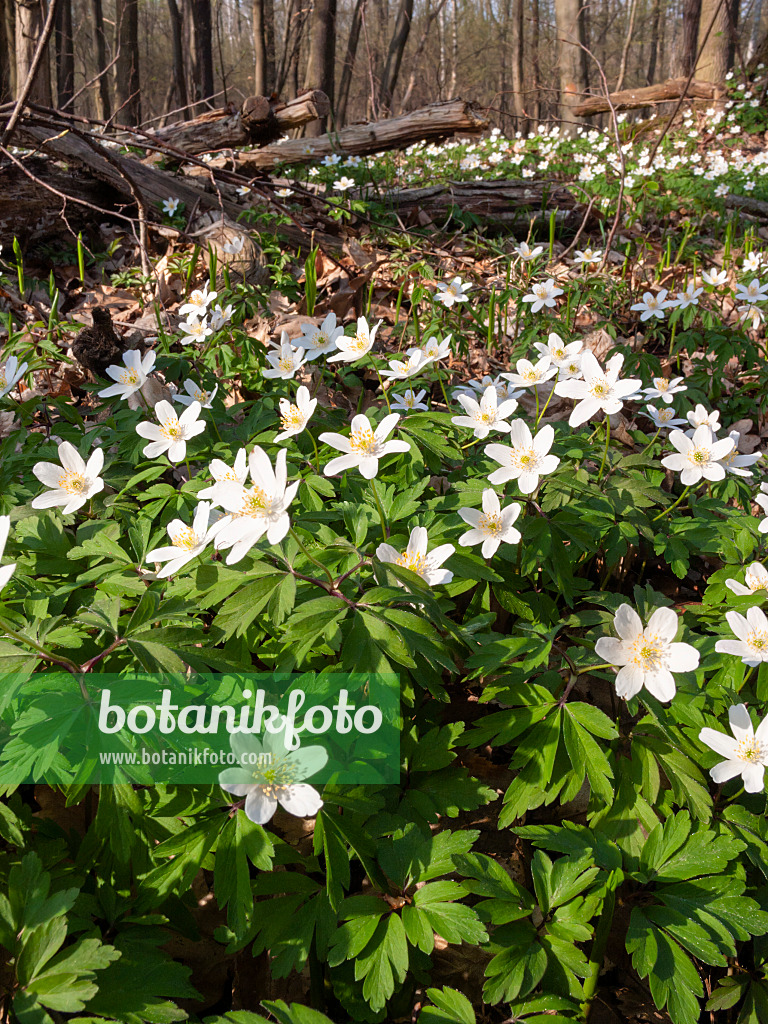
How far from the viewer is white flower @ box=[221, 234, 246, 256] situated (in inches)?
170

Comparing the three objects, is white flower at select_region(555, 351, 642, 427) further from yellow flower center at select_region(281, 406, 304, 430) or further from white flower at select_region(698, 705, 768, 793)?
white flower at select_region(698, 705, 768, 793)

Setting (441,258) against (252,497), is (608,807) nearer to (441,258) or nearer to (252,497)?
(252,497)

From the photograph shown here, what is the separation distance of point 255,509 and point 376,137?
24.3 ft

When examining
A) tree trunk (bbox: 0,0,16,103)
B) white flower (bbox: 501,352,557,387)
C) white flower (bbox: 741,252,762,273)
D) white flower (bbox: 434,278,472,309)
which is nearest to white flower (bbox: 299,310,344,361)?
white flower (bbox: 501,352,557,387)

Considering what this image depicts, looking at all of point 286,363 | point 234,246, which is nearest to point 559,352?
point 286,363

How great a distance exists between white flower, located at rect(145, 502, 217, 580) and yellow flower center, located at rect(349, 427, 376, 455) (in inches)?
18.2

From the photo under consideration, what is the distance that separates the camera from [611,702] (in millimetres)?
2115

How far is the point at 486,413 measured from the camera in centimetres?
227

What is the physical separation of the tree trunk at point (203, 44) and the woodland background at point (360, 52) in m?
0.03

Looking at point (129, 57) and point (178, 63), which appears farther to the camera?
point (178, 63)

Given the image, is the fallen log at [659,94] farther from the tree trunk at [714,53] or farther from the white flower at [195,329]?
the white flower at [195,329]

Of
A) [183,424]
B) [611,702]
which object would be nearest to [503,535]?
[611,702]

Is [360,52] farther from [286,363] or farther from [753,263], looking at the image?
[286,363]

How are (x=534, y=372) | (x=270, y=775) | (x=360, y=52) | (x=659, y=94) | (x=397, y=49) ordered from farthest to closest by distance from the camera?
Result: (x=360, y=52) → (x=397, y=49) → (x=659, y=94) → (x=534, y=372) → (x=270, y=775)
